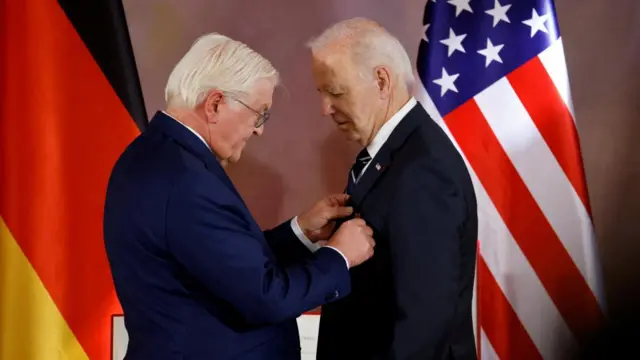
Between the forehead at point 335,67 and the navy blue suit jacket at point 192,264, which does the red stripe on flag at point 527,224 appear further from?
the navy blue suit jacket at point 192,264

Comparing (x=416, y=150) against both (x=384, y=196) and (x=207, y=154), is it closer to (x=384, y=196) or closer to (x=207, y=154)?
(x=384, y=196)

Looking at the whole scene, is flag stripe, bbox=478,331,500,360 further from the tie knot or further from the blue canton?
the tie knot

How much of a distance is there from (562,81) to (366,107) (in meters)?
0.77

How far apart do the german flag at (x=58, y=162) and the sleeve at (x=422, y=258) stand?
1.09 meters

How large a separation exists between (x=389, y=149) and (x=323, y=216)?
258mm

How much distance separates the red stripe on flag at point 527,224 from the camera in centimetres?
183

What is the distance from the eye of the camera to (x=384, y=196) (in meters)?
1.25

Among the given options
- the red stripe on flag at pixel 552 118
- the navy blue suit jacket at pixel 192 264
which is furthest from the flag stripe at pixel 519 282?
the navy blue suit jacket at pixel 192 264

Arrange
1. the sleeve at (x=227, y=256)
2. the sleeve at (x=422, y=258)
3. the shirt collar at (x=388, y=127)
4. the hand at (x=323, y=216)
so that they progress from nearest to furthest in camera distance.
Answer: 1. the sleeve at (x=227, y=256)
2. the sleeve at (x=422, y=258)
3. the shirt collar at (x=388, y=127)
4. the hand at (x=323, y=216)

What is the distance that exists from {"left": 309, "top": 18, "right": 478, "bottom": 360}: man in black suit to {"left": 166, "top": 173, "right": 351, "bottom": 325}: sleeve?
0.19 meters

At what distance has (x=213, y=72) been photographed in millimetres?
1137

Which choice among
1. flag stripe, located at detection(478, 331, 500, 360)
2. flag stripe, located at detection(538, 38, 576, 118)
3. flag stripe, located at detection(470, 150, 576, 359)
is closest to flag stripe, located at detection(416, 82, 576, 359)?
flag stripe, located at detection(470, 150, 576, 359)

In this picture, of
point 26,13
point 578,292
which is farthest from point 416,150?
point 26,13

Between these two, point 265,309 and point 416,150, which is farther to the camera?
point 416,150
